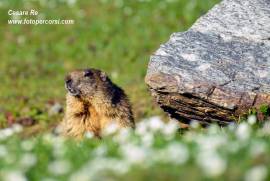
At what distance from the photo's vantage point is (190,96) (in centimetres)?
1062

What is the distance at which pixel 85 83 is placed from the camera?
12.3 meters

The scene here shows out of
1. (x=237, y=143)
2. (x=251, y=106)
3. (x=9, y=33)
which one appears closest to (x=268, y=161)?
(x=237, y=143)

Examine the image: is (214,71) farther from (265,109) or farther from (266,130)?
(266,130)

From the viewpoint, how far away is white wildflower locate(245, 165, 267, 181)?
15.7ft

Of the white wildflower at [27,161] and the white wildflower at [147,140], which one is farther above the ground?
the white wildflower at [147,140]

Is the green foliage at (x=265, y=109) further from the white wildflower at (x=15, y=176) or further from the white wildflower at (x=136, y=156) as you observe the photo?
the white wildflower at (x=15, y=176)

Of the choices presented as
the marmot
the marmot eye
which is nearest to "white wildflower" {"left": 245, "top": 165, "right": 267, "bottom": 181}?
the marmot

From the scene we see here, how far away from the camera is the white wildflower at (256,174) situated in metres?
4.79

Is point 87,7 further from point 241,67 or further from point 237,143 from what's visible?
point 237,143

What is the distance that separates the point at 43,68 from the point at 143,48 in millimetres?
2925

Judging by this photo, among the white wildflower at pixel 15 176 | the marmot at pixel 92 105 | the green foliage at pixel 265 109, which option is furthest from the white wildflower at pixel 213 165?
the marmot at pixel 92 105

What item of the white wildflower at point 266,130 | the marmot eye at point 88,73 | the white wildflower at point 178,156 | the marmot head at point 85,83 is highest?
the marmot eye at point 88,73

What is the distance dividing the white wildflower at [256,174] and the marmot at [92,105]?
22.0 ft

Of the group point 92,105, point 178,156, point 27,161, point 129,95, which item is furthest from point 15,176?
point 129,95
